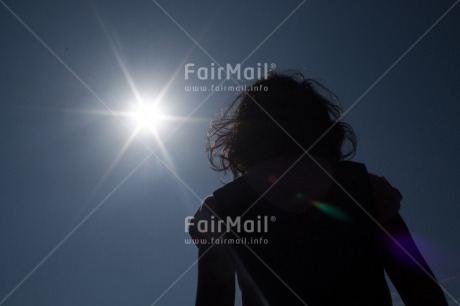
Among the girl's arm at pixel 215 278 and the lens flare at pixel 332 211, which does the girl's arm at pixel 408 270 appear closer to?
the lens flare at pixel 332 211

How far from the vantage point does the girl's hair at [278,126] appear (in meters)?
2.23

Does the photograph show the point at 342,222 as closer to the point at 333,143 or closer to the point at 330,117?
the point at 333,143

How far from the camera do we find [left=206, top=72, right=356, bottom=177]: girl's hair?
223cm

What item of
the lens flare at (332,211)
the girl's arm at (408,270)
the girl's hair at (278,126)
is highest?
the girl's hair at (278,126)

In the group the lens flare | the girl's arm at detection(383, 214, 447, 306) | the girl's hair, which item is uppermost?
the girl's hair

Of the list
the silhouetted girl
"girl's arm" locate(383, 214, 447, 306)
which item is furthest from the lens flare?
"girl's arm" locate(383, 214, 447, 306)

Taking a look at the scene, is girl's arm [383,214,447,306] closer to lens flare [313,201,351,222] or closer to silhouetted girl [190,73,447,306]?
silhouetted girl [190,73,447,306]

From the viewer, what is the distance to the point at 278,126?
7.43 ft

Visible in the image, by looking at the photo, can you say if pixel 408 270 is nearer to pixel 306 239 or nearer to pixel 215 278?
pixel 306 239

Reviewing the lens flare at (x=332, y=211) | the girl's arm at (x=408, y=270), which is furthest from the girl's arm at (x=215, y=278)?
the girl's arm at (x=408, y=270)

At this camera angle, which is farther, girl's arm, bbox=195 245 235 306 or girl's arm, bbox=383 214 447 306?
girl's arm, bbox=195 245 235 306

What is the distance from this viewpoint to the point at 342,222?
1.83 m

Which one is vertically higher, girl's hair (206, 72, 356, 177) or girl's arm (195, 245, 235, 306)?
girl's hair (206, 72, 356, 177)

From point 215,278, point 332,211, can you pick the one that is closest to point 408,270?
point 332,211
